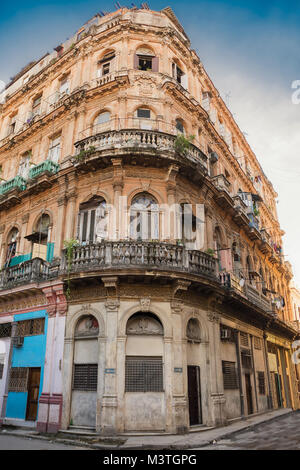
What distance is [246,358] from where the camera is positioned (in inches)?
711

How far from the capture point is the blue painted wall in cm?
1371

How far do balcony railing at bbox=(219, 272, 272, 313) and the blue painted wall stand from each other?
7.62 m

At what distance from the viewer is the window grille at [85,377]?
1212 cm

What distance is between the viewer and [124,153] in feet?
46.5

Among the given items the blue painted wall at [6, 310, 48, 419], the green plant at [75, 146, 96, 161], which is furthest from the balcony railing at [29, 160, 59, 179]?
the blue painted wall at [6, 310, 48, 419]

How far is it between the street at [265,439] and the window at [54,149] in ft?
46.8

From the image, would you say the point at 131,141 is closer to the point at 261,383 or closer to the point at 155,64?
the point at 155,64

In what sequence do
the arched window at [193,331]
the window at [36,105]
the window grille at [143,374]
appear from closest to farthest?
the window grille at [143,374], the arched window at [193,331], the window at [36,105]

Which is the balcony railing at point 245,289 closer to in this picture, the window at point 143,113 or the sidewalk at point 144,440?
the sidewalk at point 144,440

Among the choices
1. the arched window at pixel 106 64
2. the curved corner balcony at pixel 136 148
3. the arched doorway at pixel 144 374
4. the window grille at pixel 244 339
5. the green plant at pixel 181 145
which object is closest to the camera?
the arched doorway at pixel 144 374

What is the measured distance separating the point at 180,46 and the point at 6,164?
12.2 m

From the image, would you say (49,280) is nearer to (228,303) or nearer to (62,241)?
(62,241)

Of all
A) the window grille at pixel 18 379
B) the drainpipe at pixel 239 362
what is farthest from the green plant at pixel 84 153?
the drainpipe at pixel 239 362

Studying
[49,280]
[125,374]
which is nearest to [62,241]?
[49,280]
